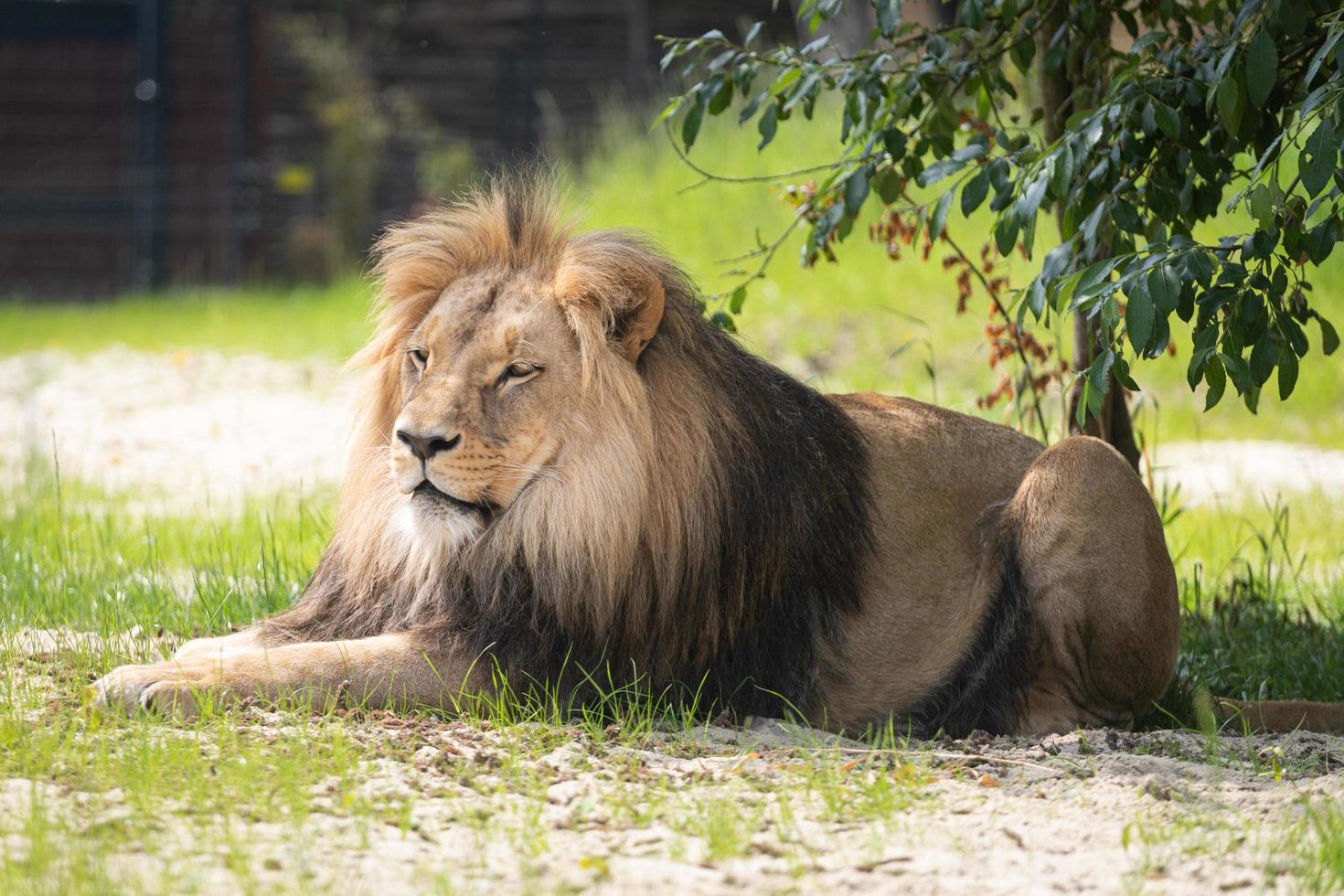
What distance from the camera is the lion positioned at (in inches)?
143

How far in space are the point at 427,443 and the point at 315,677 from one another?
2.00 ft

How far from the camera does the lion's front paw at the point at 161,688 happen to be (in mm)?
3426

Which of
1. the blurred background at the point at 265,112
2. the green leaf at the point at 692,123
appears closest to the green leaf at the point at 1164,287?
the green leaf at the point at 692,123

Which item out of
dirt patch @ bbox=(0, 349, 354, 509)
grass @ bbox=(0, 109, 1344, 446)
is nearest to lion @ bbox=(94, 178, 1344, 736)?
dirt patch @ bbox=(0, 349, 354, 509)

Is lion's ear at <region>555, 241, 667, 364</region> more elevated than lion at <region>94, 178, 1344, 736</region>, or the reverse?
lion's ear at <region>555, 241, 667, 364</region>

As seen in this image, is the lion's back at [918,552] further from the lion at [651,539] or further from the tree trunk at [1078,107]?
the tree trunk at [1078,107]

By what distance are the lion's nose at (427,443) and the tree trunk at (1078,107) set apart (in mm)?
2195

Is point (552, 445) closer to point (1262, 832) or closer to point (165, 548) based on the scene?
point (1262, 832)

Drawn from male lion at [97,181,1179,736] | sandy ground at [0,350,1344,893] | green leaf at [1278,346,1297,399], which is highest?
green leaf at [1278,346,1297,399]

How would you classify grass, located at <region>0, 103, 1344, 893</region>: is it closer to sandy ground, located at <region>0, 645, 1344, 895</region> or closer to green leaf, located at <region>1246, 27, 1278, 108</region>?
sandy ground, located at <region>0, 645, 1344, 895</region>

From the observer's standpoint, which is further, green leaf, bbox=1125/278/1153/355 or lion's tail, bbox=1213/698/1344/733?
lion's tail, bbox=1213/698/1344/733

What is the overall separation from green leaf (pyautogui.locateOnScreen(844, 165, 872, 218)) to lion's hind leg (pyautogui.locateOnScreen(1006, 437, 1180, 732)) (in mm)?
974

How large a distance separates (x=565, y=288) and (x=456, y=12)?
14.3 meters

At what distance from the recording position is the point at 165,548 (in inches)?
233
